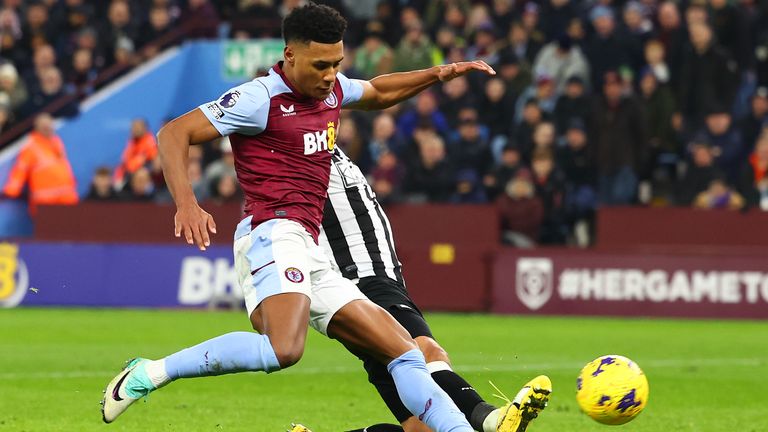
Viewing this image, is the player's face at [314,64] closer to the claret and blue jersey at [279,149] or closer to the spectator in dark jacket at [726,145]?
the claret and blue jersey at [279,149]

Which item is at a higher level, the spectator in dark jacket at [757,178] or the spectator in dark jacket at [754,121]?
the spectator in dark jacket at [754,121]

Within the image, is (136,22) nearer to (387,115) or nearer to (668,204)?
(387,115)

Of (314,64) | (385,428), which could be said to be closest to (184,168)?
(314,64)

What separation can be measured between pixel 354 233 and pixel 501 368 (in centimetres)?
451

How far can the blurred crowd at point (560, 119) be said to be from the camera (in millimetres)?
17500

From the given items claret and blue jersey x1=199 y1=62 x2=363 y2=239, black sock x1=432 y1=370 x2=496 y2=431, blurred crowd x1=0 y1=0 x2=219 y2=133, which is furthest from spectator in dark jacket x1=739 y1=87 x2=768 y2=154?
claret and blue jersey x1=199 y1=62 x2=363 y2=239

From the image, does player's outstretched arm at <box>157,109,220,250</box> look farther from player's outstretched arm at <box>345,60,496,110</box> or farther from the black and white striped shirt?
player's outstretched arm at <box>345,60,496,110</box>

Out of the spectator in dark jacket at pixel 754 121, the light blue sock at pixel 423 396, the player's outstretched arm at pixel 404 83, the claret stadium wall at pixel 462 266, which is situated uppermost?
the player's outstretched arm at pixel 404 83

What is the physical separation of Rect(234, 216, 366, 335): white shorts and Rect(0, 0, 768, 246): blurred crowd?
35.5 ft

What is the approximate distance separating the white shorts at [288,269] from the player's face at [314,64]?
0.63 metres

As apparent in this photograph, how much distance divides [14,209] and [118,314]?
348cm

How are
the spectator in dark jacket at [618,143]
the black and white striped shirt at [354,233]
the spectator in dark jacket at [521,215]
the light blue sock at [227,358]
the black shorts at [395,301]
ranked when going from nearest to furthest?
the light blue sock at [227,358], the black shorts at [395,301], the black and white striped shirt at [354,233], the spectator in dark jacket at [521,215], the spectator in dark jacket at [618,143]

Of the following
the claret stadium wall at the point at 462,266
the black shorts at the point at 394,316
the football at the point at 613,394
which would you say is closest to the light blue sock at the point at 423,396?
the black shorts at the point at 394,316

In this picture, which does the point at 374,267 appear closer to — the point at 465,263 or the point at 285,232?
the point at 285,232
